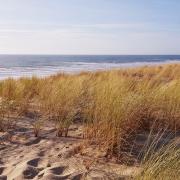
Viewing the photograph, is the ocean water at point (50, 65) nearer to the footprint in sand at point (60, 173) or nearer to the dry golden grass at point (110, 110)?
the dry golden grass at point (110, 110)

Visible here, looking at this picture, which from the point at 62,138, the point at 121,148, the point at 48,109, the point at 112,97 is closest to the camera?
the point at 121,148

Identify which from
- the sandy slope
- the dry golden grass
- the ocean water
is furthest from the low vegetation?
the ocean water

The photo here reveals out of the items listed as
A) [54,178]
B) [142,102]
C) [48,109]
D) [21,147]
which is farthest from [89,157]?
[48,109]

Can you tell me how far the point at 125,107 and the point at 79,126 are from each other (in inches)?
50.5

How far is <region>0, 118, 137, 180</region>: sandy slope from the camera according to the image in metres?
3.75

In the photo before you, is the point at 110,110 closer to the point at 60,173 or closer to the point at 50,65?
the point at 60,173

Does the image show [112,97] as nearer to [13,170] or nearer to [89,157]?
[89,157]

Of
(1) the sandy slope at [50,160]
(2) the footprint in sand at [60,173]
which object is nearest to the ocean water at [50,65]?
(1) the sandy slope at [50,160]

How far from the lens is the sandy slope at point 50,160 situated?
3754mm

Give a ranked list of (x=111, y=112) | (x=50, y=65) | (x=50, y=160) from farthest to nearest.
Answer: (x=50, y=65) < (x=111, y=112) < (x=50, y=160)

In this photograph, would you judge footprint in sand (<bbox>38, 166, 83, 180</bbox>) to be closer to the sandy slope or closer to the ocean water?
the sandy slope

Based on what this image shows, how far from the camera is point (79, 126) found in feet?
18.4

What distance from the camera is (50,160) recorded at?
4191 mm

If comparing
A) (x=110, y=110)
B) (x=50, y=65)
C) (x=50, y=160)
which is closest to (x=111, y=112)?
(x=110, y=110)
